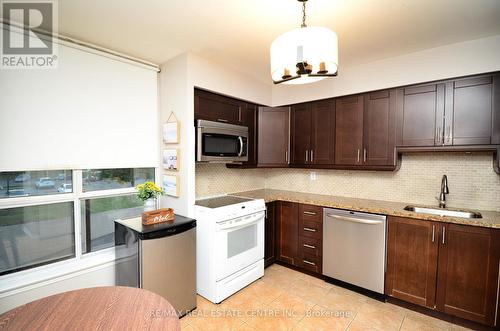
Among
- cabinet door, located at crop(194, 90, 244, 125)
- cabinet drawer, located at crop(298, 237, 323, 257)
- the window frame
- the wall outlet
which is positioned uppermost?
cabinet door, located at crop(194, 90, 244, 125)

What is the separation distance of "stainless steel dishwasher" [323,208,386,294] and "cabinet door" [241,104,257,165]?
1.19m

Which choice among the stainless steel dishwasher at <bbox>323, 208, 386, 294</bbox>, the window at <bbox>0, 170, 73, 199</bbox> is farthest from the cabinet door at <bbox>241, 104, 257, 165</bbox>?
the window at <bbox>0, 170, 73, 199</bbox>

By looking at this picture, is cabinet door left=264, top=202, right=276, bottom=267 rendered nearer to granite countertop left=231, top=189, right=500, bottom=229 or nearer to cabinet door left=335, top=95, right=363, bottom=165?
granite countertop left=231, top=189, right=500, bottom=229

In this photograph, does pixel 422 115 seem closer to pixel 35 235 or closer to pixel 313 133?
pixel 313 133

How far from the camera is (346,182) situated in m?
3.22

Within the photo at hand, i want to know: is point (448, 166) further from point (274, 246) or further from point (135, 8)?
point (135, 8)

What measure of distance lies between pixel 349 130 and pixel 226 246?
1978 millimetres

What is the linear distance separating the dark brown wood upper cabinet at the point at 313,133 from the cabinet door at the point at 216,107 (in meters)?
0.85

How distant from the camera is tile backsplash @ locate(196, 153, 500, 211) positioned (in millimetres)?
2361

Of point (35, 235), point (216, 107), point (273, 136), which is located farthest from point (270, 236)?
point (35, 235)

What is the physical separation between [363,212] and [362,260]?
0.51 meters

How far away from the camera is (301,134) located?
331 cm

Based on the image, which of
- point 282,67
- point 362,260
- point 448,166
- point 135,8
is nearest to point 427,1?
point 282,67

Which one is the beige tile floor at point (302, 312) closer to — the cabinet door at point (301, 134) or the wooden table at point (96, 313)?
the wooden table at point (96, 313)
